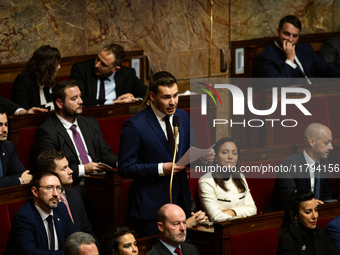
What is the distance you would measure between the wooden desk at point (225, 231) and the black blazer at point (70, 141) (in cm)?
69

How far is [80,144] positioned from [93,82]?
1.97 ft

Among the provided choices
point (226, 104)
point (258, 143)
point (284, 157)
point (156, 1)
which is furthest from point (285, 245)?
point (156, 1)

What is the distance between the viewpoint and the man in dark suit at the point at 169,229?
7.31 feet

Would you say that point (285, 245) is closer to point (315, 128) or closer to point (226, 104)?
point (315, 128)

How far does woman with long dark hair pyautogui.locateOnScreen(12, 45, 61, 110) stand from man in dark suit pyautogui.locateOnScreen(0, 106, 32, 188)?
1.66ft

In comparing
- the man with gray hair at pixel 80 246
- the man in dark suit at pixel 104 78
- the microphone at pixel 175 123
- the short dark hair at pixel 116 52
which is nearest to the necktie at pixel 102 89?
the man in dark suit at pixel 104 78

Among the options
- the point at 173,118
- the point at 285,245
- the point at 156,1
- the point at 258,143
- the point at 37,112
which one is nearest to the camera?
the point at 173,118

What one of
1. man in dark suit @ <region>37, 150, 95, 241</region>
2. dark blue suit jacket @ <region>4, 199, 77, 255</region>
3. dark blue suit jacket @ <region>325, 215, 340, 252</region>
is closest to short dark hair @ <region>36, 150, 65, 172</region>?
man in dark suit @ <region>37, 150, 95, 241</region>

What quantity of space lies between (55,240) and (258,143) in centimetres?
164

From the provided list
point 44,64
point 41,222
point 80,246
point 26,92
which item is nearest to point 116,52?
point 44,64

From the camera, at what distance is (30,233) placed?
2234 millimetres

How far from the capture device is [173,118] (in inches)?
87.4

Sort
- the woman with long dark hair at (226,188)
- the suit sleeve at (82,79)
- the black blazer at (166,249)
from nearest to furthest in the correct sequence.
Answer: the black blazer at (166,249) < the woman with long dark hair at (226,188) < the suit sleeve at (82,79)

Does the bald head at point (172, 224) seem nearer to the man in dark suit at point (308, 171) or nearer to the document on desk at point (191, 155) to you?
the document on desk at point (191, 155)
